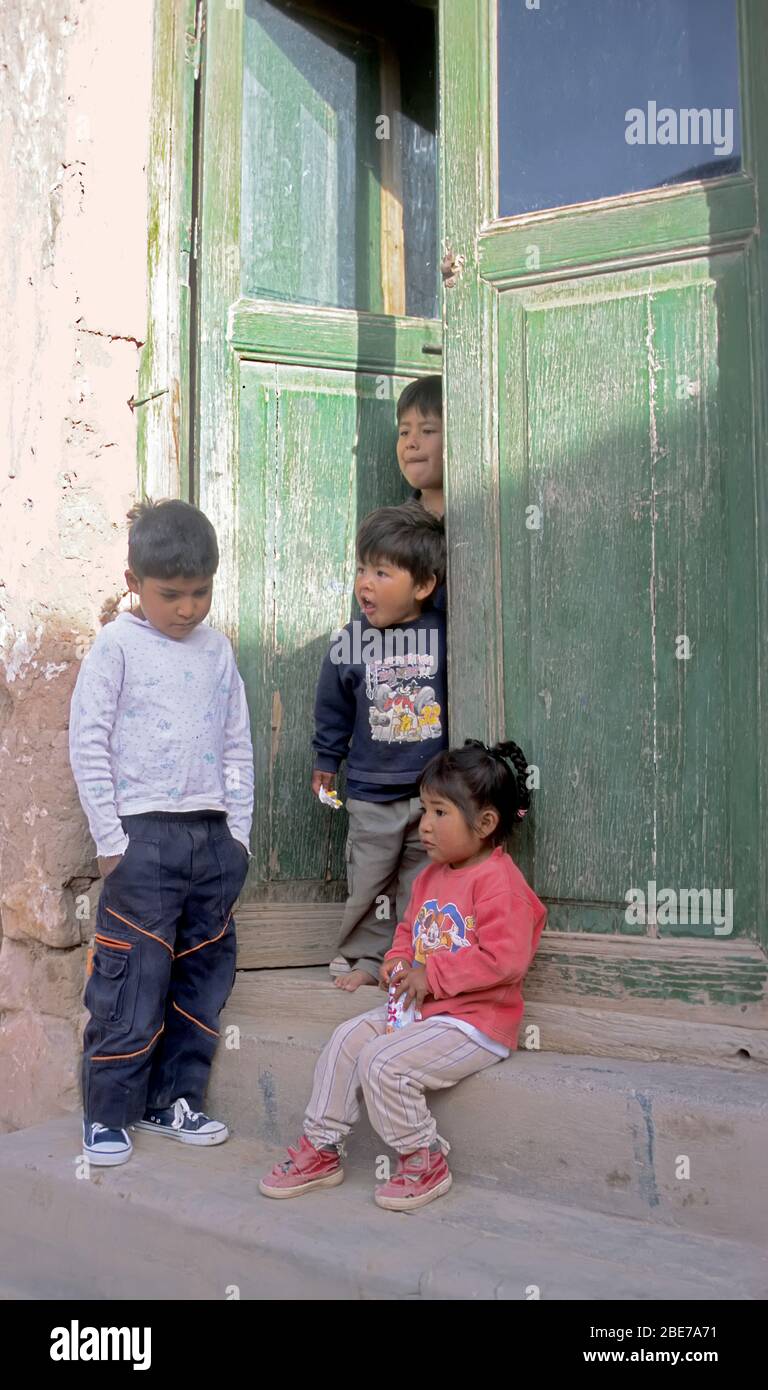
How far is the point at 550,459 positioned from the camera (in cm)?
311

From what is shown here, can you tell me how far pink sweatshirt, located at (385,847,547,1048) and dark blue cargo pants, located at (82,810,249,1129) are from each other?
0.50 metres

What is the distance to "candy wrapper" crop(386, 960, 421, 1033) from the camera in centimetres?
282

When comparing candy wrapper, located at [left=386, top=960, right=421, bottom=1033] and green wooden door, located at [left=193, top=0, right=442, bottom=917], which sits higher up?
green wooden door, located at [left=193, top=0, right=442, bottom=917]

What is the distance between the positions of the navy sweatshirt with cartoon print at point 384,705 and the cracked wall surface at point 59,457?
642mm

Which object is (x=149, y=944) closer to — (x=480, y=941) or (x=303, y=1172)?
(x=303, y=1172)

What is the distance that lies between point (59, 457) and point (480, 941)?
1.72 metres

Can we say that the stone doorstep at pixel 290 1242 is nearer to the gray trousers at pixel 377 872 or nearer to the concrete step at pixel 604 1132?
the concrete step at pixel 604 1132

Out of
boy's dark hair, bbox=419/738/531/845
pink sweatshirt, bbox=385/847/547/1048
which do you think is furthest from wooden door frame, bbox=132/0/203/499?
pink sweatshirt, bbox=385/847/547/1048

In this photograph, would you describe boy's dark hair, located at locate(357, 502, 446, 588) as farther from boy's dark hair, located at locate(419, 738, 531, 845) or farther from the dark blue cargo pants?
the dark blue cargo pants

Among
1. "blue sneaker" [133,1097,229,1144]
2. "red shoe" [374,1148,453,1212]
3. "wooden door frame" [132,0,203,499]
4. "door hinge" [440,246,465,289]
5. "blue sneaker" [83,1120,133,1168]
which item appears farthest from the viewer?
"wooden door frame" [132,0,203,499]

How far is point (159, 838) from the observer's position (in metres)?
2.98

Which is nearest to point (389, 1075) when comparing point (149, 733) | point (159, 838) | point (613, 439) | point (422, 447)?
point (159, 838)

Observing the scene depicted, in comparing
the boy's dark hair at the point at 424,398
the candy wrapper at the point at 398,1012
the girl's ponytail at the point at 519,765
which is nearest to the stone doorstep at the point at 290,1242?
the candy wrapper at the point at 398,1012

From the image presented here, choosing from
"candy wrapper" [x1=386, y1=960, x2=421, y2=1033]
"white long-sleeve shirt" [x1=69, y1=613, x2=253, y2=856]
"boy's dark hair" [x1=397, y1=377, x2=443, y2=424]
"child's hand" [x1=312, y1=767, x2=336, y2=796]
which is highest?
"boy's dark hair" [x1=397, y1=377, x2=443, y2=424]
